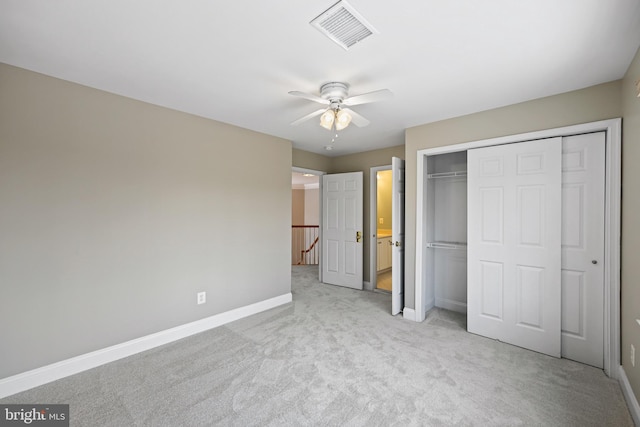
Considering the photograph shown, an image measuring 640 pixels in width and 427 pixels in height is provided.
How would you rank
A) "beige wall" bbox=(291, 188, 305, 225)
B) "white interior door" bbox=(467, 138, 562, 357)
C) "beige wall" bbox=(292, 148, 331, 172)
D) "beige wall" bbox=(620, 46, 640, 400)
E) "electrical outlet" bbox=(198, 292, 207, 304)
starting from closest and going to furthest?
"beige wall" bbox=(620, 46, 640, 400)
"white interior door" bbox=(467, 138, 562, 357)
"electrical outlet" bbox=(198, 292, 207, 304)
"beige wall" bbox=(292, 148, 331, 172)
"beige wall" bbox=(291, 188, 305, 225)

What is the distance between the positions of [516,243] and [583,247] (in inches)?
19.7

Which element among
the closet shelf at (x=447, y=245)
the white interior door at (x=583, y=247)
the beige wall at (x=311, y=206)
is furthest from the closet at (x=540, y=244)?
the beige wall at (x=311, y=206)

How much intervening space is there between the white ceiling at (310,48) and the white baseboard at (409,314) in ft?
8.06

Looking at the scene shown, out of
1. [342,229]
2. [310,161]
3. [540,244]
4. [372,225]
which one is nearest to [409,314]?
[540,244]

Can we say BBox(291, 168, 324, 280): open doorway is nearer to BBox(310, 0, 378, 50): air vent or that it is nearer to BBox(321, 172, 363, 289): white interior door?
BBox(321, 172, 363, 289): white interior door

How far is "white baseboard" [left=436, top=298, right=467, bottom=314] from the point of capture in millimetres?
3698

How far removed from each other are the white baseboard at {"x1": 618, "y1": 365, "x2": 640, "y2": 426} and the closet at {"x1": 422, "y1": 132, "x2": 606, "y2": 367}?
0.93 feet

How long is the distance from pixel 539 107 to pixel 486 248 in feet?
4.95

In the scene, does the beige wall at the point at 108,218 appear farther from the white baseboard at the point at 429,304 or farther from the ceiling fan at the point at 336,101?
the white baseboard at the point at 429,304

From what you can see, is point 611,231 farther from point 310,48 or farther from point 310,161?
point 310,161

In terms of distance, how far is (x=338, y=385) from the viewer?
210 cm

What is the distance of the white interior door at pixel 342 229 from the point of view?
16.0 feet

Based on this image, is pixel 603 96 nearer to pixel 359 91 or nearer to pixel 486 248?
pixel 486 248

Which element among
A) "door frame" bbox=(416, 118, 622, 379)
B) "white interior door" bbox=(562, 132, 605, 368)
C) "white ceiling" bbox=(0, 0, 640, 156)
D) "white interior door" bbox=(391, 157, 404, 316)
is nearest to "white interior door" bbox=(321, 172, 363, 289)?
"white interior door" bbox=(391, 157, 404, 316)
